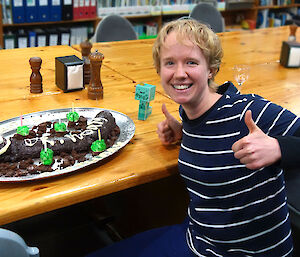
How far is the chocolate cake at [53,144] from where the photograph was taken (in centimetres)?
111

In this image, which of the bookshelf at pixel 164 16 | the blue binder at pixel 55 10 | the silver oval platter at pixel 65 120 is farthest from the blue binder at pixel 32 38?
the silver oval platter at pixel 65 120

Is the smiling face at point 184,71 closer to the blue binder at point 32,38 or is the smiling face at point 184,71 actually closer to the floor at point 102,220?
the floor at point 102,220

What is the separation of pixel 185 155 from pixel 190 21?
38 cm

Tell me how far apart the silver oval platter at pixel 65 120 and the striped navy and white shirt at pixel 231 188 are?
0.70 feet

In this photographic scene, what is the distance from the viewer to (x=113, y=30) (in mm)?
3031

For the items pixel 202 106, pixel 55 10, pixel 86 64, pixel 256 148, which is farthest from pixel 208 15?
pixel 256 148

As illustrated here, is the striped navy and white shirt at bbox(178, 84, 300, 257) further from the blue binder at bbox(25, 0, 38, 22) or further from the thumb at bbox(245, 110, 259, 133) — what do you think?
the blue binder at bbox(25, 0, 38, 22)

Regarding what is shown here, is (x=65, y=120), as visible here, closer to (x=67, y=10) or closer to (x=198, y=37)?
(x=198, y=37)

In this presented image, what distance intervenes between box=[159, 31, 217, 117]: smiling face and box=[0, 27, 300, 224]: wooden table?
0.74 ft

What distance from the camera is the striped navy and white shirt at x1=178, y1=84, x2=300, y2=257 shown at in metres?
1.09

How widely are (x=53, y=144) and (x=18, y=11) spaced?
9.84ft

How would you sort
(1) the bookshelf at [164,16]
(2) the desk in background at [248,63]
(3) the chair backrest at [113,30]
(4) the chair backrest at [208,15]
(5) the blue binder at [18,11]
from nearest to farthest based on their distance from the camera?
1. (2) the desk in background at [248,63]
2. (3) the chair backrest at [113,30]
3. (4) the chair backrest at [208,15]
4. (5) the blue binder at [18,11]
5. (1) the bookshelf at [164,16]

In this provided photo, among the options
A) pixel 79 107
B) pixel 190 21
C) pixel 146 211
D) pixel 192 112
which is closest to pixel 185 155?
pixel 192 112

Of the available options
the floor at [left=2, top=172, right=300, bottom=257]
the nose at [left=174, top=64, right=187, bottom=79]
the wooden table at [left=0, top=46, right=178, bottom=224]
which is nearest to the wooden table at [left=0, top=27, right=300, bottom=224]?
the wooden table at [left=0, top=46, right=178, bottom=224]
